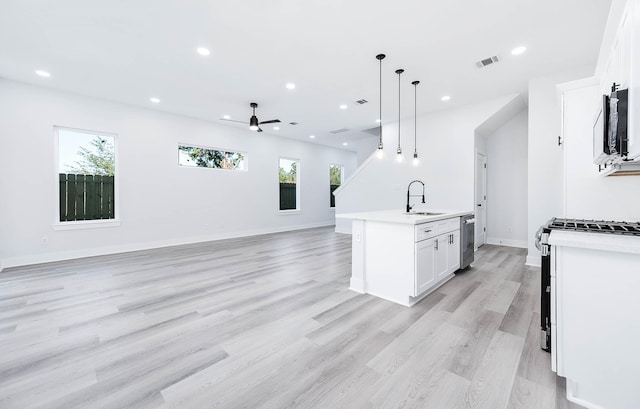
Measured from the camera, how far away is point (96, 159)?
5367mm

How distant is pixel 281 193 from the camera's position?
344 inches

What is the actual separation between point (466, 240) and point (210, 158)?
246 inches

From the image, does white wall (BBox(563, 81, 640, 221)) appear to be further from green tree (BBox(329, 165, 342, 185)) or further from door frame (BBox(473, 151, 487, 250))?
green tree (BBox(329, 165, 342, 185))

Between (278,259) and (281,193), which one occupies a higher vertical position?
(281,193)

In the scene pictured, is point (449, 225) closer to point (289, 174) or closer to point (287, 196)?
point (287, 196)

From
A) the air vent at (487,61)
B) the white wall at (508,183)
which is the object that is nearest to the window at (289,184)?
the white wall at (508,183)

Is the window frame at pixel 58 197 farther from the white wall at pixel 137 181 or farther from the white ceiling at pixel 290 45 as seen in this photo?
the white ceiling at pixel 290 45

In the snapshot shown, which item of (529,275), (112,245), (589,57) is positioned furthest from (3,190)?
(589,57)

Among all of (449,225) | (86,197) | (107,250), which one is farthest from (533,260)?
(86,197)

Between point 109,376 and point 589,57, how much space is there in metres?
6.37

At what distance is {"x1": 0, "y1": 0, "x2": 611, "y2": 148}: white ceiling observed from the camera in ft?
9.04

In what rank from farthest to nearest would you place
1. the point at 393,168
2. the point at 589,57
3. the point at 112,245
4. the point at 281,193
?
the point at 281,193 → the point at 393,168 → the point at 112,245 → the point at 589,57

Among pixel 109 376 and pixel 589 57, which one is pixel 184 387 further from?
pixel 589 57

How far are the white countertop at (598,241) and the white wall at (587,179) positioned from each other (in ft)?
4.95
